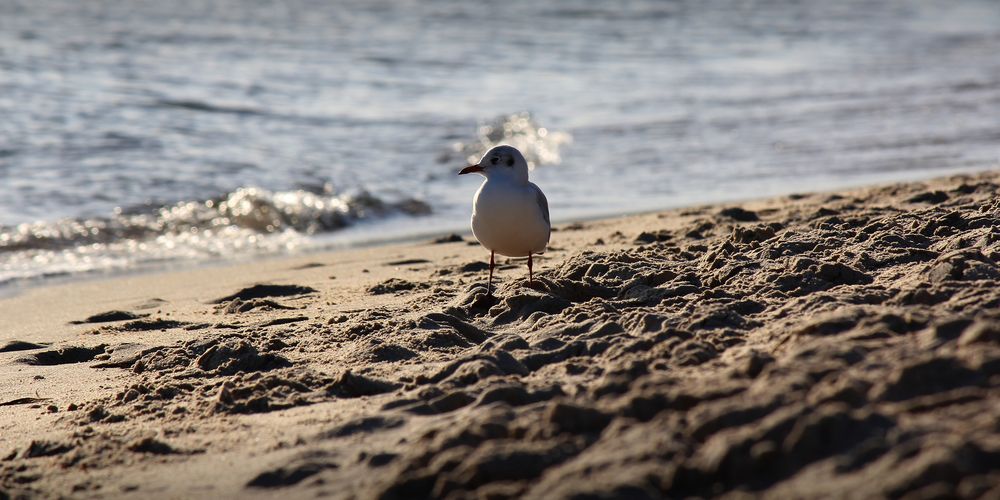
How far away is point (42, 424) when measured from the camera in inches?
157

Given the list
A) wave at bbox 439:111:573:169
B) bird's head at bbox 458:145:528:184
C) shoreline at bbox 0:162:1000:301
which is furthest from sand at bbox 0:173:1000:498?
wave at bbox 439:111:573:169

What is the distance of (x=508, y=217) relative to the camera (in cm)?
546

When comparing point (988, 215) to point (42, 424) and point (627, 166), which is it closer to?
point (42, 424)

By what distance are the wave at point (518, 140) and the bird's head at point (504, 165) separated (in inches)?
232

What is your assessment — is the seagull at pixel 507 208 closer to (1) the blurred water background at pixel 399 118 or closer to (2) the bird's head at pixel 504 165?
(2) the bird's head at pixel 504 165

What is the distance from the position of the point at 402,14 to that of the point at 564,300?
20504 mm

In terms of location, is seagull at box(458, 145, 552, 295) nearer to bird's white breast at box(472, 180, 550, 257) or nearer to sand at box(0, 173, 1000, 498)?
bird's white breast at box(472, 180, 550, 257)

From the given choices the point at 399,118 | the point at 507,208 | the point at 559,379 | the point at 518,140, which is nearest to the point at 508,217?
the point at 507,208

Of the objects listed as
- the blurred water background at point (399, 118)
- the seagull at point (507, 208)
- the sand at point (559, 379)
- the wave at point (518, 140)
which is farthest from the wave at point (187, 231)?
the seagull at point (507, 208)

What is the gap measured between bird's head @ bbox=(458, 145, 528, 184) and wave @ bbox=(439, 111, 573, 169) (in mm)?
5892

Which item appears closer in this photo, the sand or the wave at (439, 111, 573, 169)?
the sand

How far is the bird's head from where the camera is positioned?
5527mm

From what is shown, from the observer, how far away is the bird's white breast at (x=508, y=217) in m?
5.47

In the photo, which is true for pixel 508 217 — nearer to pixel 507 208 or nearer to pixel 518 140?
pixel 507 208
